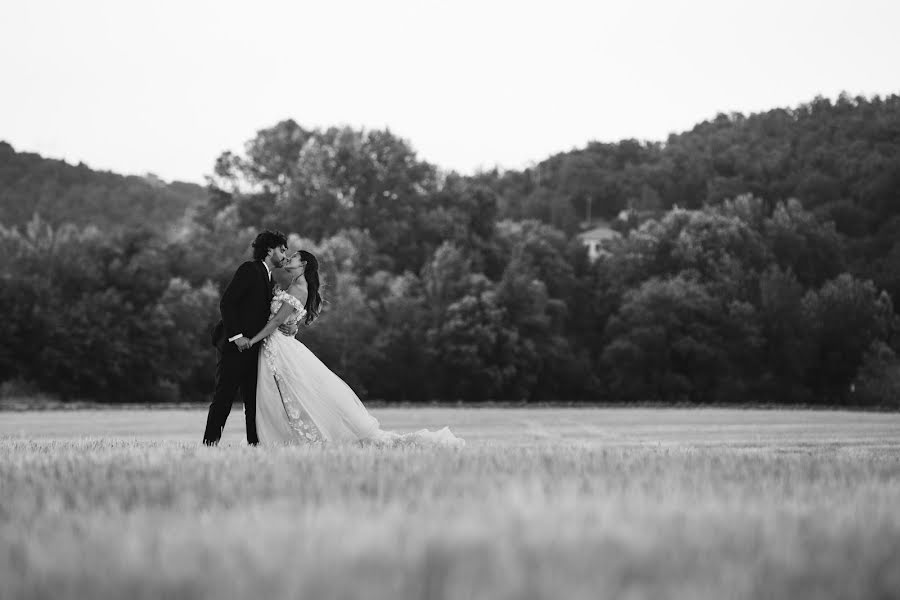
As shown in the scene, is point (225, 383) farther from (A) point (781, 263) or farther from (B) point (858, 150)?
(B) point (858, 150)

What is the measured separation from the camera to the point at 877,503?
6.80 m

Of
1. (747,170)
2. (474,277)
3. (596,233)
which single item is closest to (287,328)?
(474,277)

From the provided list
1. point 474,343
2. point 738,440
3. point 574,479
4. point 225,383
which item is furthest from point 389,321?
point 574,479

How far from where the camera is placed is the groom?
51.2ft

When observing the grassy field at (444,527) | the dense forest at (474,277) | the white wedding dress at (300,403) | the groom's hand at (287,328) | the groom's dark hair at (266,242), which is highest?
→ the dense forest at (474,277)

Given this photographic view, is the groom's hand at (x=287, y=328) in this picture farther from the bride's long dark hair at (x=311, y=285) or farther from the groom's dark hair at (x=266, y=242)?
the groom's dark hair at (x=266, y=242)

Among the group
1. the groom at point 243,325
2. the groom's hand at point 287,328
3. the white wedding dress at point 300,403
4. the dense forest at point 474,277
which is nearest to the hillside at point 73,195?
the dense forest at point 474,277

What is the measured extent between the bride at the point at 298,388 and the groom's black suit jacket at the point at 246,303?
6.2 inches

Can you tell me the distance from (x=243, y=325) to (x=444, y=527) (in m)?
10.7

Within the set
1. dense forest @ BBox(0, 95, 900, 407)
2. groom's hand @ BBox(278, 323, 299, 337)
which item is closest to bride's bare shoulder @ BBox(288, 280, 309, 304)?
groom's hand @ BBox(278, 323, 299, 337)

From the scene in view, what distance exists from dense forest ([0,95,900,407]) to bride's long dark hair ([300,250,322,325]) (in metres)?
43.9

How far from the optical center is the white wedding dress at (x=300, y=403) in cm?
1608

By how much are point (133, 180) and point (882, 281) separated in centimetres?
7219

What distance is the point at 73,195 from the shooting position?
117 meters
